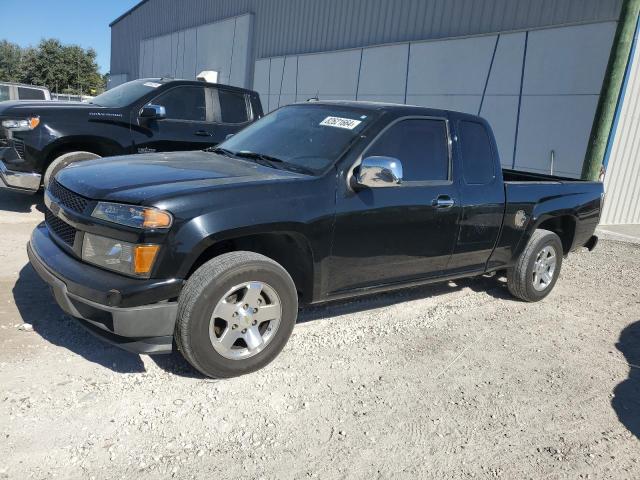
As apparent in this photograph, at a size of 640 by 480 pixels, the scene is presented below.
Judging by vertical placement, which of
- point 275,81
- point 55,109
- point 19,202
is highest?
point 275,81

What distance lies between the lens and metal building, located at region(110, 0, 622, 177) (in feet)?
32.5

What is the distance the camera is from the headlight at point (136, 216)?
2848 millimetres

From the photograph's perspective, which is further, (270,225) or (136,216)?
(270,225)

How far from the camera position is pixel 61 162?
6.33 metres

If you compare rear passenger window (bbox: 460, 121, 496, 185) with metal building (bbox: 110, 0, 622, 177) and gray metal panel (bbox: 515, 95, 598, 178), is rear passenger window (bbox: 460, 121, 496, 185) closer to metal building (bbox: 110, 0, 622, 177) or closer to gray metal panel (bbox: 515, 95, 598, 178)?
metal building (bbox: 110, 0, 622, 177)

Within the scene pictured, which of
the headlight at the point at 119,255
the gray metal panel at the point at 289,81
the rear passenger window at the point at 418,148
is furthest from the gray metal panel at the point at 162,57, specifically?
the headlight at the point at 119,255

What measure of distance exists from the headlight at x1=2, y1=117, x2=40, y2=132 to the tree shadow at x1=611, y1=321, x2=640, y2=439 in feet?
21.3

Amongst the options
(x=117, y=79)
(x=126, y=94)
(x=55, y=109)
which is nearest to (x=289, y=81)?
(x=126, y=94)

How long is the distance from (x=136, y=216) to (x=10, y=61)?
75190 mm

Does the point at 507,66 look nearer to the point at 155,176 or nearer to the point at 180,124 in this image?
the point at 180,124

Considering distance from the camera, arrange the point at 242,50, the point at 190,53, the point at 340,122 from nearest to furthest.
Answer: the point at 340,122
the point at 242,50
the point at 190,53

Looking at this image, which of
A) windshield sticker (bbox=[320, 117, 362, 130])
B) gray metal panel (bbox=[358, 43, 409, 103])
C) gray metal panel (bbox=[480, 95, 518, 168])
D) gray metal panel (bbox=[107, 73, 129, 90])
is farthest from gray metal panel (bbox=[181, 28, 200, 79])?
windshield sticker (bbox=[320, 117, 362, 130])

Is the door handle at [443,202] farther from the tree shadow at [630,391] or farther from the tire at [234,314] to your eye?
the tree shadow at [630,391]

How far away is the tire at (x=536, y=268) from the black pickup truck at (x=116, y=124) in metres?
4.43
